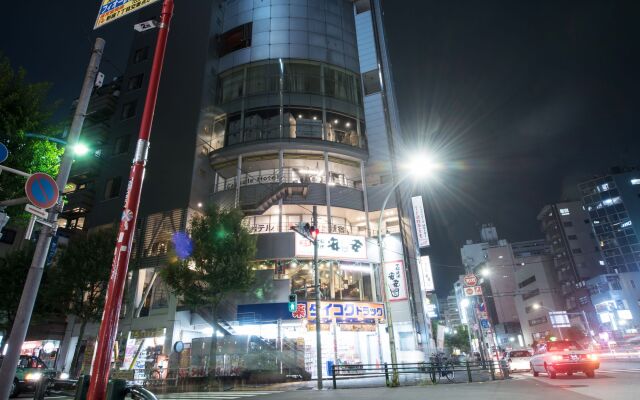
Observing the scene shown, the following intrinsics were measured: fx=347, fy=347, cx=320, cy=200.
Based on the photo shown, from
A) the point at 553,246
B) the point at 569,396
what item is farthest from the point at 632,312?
the point at 569,396

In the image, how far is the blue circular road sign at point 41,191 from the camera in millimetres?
6564

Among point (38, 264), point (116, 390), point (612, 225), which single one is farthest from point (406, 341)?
point (612, 225)

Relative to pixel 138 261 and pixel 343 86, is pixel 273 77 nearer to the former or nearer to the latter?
pixel 343 86

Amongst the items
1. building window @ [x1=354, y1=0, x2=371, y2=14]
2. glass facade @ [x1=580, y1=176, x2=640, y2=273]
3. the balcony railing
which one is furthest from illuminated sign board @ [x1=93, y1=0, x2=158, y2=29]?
glass facade @ [x1=580, y1=176, x2=640, y2=273]

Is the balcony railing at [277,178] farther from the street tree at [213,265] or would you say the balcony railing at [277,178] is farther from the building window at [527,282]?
the building window at [527,282]

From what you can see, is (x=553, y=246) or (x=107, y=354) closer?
(x=107, y=354)

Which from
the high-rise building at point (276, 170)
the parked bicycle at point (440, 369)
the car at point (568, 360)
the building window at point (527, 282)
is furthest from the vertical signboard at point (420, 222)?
the building window at point (527, 282)

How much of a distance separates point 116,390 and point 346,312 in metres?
23.3

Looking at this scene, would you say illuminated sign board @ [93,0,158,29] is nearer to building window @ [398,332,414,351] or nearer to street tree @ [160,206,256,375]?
street tree @ [160,206,256,375]

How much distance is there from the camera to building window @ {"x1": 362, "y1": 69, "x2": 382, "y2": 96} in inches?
1535

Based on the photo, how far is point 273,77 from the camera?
122 feet

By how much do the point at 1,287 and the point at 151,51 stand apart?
2854 cm

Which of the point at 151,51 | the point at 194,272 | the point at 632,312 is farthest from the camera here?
the point at 632,312

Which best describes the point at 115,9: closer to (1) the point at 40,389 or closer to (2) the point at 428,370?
(1) the point at 40,389
